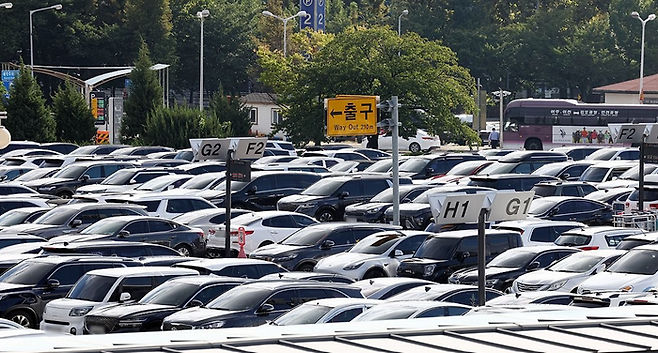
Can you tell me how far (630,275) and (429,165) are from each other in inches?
831

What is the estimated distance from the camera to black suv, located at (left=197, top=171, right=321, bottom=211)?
33.6 meters

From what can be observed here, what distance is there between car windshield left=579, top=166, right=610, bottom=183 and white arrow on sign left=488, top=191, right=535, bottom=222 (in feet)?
65.4

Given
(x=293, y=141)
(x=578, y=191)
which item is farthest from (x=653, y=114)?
(x=578, y=191)

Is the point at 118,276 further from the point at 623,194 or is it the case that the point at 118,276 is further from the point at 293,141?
the point at 293,141

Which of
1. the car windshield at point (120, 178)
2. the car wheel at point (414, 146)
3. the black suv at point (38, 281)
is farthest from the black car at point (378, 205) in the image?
the car wheel at point (414, 146)

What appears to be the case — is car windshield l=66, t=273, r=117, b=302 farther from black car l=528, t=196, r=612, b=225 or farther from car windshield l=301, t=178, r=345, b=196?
car windshield l=301, t=178, r=345, b=196

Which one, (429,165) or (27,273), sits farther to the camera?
(429,165)

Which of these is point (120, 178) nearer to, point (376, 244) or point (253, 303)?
point (376, 244)

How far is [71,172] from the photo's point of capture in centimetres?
3975

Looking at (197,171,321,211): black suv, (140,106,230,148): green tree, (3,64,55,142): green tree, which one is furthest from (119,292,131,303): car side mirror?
(3,64,55,142): green tree

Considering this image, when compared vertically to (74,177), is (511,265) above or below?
below

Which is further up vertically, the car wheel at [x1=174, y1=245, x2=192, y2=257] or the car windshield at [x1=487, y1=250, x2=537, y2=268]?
the car windshield at [x1=487, y1=250, x2=537, y2=268]

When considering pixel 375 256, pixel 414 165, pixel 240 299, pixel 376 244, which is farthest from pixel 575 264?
pixel 414 165

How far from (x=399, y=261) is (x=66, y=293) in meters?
6.35
